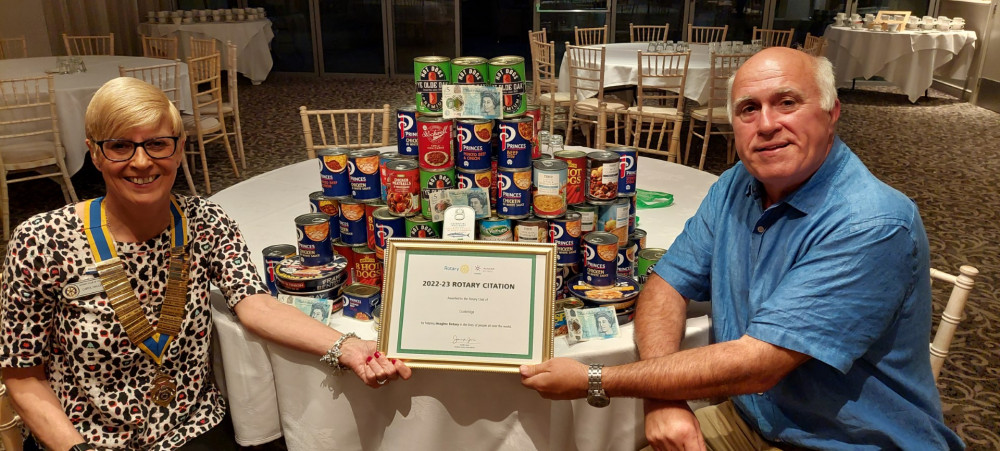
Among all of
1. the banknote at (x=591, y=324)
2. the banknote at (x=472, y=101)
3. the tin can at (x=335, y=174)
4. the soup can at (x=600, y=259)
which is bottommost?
the banknote at (x=591, y=324)

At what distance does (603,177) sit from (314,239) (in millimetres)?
716

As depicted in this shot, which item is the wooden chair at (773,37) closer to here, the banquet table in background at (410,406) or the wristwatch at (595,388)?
the banquet table in background at (410,406)

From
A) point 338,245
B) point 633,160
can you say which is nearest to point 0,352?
point 338,245

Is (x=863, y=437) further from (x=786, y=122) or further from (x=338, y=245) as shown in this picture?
(x=338, y=245)

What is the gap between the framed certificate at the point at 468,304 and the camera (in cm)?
134

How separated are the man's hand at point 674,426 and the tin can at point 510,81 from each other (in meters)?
0.77

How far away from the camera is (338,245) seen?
1791 millimetres

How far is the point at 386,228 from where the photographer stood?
1626mm

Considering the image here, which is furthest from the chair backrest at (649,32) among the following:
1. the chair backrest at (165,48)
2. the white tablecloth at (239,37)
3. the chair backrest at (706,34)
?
the white tablecloth at (239,37)

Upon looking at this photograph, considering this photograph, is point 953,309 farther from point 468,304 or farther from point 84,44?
point 84,44

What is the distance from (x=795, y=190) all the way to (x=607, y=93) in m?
5.03

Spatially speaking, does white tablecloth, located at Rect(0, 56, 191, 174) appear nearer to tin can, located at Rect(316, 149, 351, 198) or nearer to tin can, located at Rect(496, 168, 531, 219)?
tin can, located at Rect(316, 149, 351, 198)

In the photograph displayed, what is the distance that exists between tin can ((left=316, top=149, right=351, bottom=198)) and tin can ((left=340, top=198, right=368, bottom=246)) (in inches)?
3.0

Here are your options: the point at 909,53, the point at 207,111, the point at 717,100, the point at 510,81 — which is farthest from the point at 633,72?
the point at 510,81
